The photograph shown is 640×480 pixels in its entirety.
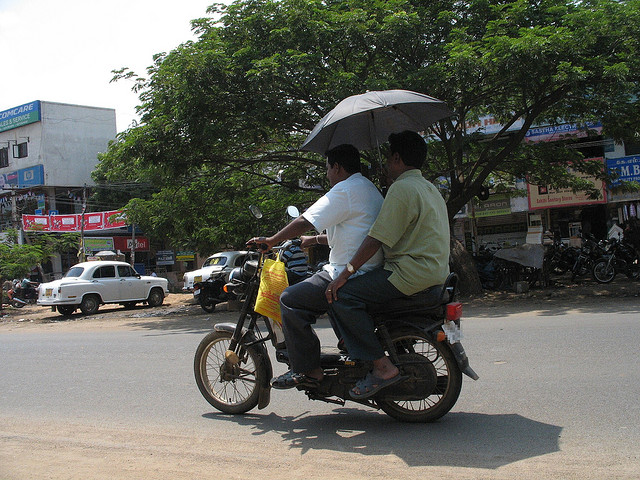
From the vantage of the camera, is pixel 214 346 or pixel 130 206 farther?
pixel 130 206

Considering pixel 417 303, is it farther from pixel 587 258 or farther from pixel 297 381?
pixel 587 258

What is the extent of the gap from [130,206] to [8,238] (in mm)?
12021

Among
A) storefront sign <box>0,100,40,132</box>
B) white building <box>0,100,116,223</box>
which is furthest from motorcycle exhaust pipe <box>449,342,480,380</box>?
storefront sign <box>0,100,40,132</box>

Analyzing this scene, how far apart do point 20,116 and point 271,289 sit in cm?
4051

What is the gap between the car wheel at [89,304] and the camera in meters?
19.2

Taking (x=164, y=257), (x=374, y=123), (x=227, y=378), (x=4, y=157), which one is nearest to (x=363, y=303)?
(x=227, y=378)

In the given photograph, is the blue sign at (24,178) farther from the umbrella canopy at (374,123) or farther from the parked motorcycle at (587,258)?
the umbrella canopy at (374,123)

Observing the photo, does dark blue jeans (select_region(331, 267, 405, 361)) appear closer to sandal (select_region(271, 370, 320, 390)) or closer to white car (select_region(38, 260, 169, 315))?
sandal (select_region(271, 370, 320, 390))

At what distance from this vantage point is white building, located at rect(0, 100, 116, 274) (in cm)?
3753

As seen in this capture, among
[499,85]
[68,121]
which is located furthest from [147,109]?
[68,121]

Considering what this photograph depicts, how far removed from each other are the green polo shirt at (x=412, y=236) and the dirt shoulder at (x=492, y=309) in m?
7.85

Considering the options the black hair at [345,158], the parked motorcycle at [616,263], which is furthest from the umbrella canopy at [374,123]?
the parked motorcycle at [616,263]

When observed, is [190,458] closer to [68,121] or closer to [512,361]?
[512,361]

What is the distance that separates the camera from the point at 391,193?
3.85 meters
